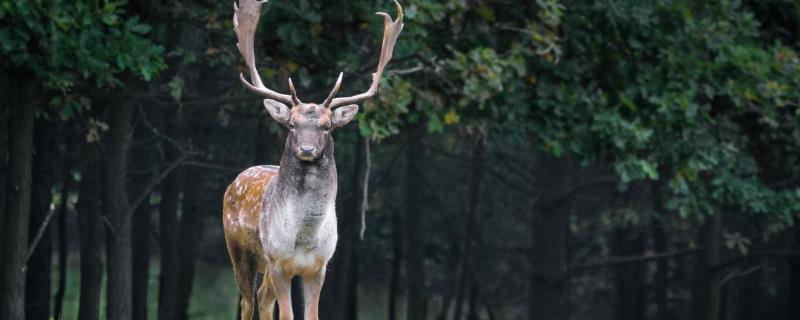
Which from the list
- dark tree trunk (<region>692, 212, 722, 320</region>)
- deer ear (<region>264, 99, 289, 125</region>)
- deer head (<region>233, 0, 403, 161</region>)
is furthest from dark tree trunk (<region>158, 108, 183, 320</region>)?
deer ear (<region>264, 99, 289, 125</region>)

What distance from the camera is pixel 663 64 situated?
15.8 metres

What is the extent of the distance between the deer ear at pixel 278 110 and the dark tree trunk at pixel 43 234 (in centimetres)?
855

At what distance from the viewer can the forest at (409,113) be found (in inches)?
494

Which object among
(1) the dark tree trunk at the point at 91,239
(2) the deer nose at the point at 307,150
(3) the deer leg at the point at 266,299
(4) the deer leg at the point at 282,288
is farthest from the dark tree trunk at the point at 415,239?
(2) the deer nose at the point at 307,150

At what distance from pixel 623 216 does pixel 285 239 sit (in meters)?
14.6

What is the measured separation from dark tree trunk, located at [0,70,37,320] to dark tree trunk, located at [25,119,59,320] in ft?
13.6

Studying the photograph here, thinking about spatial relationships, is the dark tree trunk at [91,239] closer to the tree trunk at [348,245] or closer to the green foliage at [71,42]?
the green foliage at [71,42]

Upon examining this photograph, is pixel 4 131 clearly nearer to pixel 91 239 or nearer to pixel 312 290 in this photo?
pixel 91 239

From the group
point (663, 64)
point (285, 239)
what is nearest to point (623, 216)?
point (663, 64)

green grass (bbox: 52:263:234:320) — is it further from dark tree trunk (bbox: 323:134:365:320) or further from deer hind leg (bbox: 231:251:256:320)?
deer hind leg (bbox: 231:251:256:320)

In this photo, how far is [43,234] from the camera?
16656 millimetres

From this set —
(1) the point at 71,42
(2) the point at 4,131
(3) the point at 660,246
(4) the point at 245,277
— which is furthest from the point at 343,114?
(3) the point at 660,246

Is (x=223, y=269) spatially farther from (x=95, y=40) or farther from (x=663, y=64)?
(x=95, y=40)

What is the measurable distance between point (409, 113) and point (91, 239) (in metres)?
3.76
